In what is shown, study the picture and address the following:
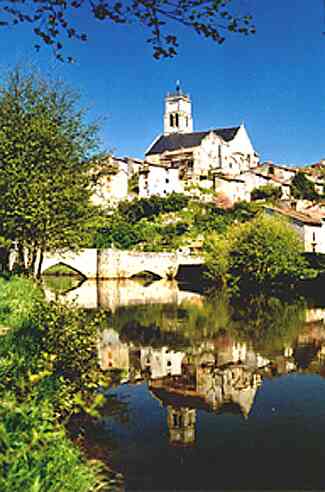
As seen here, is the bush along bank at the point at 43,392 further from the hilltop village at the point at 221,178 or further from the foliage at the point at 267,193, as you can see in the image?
the foliage at the point at 267,193

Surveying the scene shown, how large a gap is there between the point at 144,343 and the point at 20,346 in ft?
34.2

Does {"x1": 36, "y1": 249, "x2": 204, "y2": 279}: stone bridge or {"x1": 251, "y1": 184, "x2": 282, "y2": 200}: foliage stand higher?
{"x1": 251, "y1": 184, "x2": 282, "y2": 200}: foliage

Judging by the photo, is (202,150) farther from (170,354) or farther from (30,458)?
(30,458)

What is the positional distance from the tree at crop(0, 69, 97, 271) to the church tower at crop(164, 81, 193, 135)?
343 feet

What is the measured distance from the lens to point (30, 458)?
4781 millimetres

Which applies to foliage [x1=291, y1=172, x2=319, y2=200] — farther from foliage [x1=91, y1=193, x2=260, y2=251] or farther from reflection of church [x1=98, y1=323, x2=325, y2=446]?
reflection of church [x1=98, y1=323, x2=325, y2=446]

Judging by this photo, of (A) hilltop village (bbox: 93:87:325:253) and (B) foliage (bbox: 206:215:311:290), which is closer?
(B) foliage (bbox: 206:215:311:290)

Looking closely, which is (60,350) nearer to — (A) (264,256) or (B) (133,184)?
Answer: (A) (264,256)

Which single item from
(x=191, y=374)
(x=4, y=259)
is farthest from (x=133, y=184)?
(x=191, y=374)

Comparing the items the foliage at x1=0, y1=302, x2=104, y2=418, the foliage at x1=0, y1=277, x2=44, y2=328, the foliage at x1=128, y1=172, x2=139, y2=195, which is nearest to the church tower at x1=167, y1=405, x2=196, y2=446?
the foliage at x1=0, y1=302, x2=104, y2=418

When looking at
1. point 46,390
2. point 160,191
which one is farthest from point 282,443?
point 160,191

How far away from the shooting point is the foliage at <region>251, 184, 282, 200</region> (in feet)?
258

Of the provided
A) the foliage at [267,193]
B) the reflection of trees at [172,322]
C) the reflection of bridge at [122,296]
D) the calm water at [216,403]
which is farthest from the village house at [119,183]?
the foliage at [267,193]

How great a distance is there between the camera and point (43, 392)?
7.32 metres
